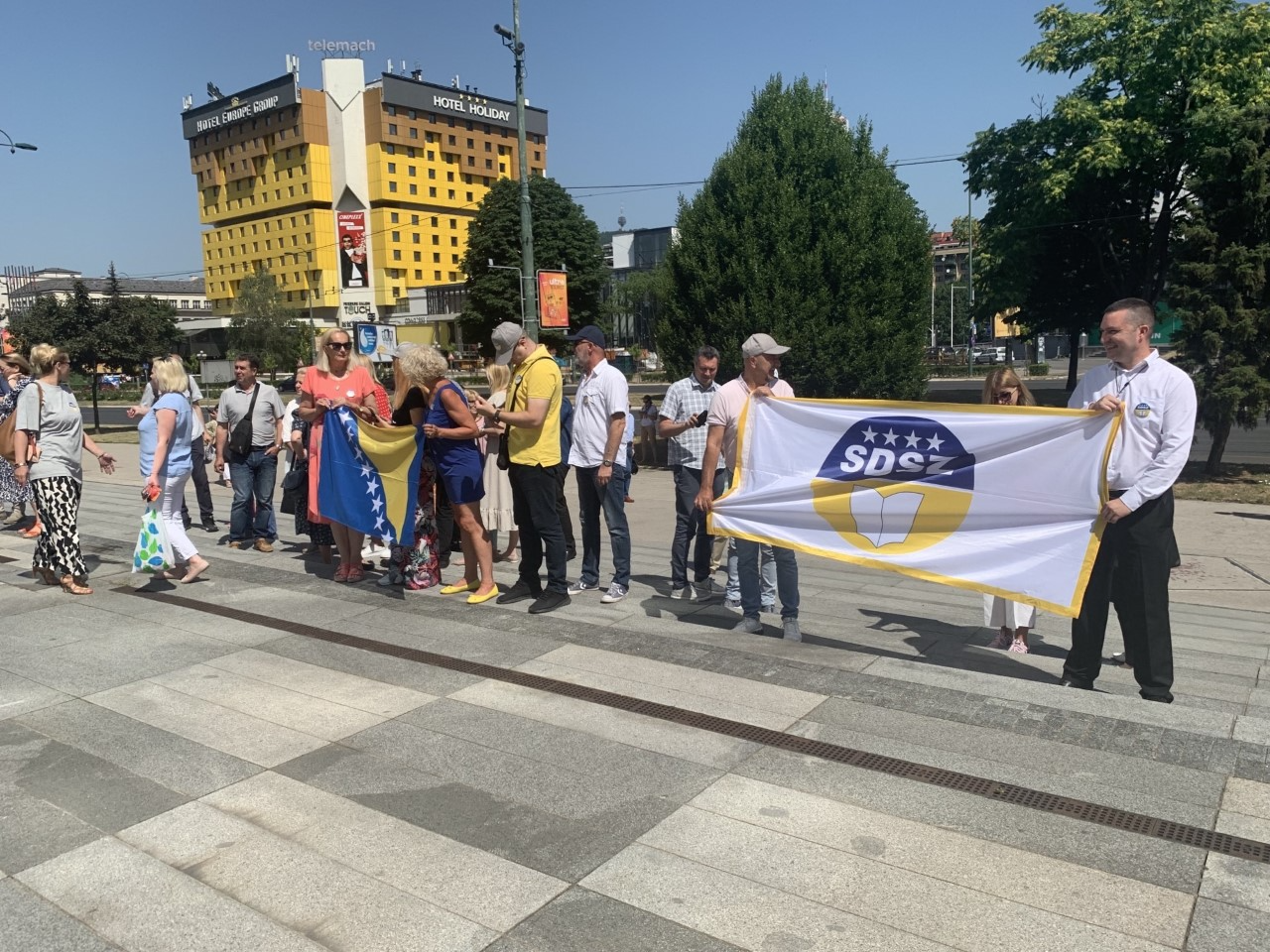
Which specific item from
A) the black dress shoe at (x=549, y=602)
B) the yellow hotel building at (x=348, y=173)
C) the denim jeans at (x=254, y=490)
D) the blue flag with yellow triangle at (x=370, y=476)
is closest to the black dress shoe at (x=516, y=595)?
the black dress shoe at (x=549, y=602)

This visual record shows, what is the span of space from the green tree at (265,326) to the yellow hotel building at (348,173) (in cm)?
2645

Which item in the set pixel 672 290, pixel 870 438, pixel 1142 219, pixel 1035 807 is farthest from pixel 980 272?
pixel 1035 807

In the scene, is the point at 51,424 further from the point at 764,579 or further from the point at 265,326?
the point at 265,326

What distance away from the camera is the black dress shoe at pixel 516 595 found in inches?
280

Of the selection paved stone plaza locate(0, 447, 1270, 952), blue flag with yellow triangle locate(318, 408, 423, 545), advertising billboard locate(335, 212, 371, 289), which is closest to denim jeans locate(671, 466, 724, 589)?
paved stone plaza locate(0, 447, 1270, 952)

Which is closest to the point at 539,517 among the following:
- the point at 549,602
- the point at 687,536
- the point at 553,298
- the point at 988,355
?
the point at 549,602

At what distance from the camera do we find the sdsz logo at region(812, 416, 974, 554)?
5.51 m

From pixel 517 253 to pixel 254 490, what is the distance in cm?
5051

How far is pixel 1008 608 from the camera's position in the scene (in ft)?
19.8

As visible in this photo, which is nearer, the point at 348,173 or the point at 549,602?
the point at 549,602

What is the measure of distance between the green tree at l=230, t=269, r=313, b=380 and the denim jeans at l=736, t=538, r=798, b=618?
61.8 m

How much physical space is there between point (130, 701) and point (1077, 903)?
14.9ft

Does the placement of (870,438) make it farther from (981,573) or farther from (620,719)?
(620,719)

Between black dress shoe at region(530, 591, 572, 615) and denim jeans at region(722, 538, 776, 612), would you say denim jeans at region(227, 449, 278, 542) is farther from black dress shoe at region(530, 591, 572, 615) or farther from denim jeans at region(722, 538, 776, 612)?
denim jeans at region(722, 538, 776, 612)
